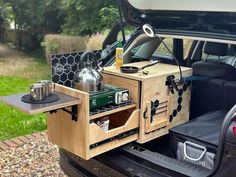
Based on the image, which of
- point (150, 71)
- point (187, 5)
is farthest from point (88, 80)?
point (187, 5)

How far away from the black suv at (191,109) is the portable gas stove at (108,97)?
265mm

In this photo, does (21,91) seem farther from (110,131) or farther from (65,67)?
(110,131)

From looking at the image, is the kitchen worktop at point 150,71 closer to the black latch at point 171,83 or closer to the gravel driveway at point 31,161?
the black latch at point 171,83

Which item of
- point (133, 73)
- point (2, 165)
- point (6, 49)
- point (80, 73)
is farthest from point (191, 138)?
point (6, 49)

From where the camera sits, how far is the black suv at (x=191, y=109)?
70.0 inches

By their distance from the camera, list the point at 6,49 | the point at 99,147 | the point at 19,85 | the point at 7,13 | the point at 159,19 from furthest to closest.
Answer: the point at 6,49, the point at 7,13, the point at 19,85, the point at 159,19, the point at 99,147

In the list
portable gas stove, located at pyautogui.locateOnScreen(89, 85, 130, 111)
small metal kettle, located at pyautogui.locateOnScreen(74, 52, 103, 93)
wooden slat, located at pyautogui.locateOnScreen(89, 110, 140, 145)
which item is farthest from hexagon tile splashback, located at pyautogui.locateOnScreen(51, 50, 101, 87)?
wooden slat, located at pyautogui.locateOnScreen(89, 110, 140, 145)

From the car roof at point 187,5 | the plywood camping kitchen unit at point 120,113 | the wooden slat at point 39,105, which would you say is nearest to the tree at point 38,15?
the car roof at point 187,5

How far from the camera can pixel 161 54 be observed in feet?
10.6

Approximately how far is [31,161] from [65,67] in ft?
5.01

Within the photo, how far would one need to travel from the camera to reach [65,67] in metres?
2.19

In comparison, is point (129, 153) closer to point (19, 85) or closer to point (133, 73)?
point (133, 73)

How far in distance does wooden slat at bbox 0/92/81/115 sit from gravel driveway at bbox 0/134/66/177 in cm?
147

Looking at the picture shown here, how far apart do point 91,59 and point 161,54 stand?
1.11 metres
